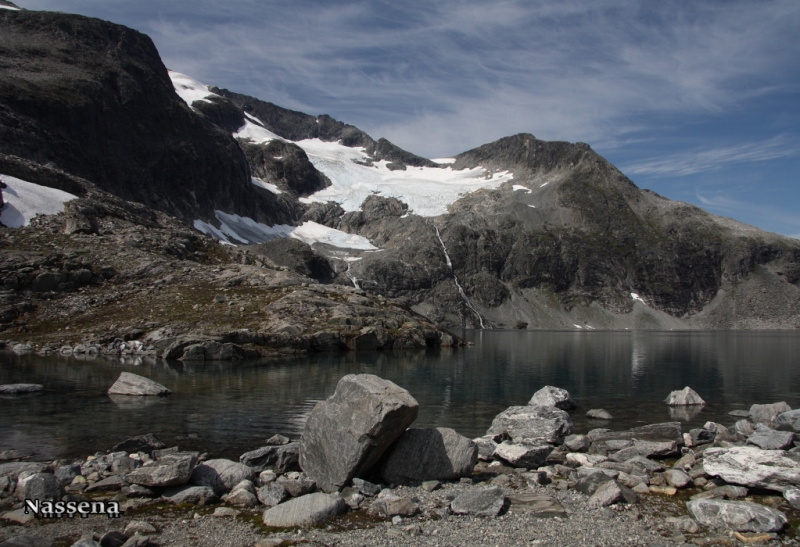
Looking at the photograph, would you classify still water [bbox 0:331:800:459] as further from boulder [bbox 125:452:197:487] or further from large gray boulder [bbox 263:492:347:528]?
large gray boulder [bbox 263:492:347:528]

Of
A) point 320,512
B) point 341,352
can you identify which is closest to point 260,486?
point 320,512

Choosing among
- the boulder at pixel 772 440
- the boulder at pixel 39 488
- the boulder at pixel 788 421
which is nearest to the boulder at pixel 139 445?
the boulder at pixel 39 488

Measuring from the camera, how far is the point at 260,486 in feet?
54.7

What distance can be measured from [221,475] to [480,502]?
793 centimetres

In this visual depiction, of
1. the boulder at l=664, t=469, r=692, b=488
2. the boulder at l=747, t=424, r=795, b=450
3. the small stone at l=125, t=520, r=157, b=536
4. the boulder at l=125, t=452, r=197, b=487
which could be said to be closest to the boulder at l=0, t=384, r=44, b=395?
the boulder at l=125, t=452, r=197, b=487

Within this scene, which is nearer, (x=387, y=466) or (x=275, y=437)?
(x=387, y=466)

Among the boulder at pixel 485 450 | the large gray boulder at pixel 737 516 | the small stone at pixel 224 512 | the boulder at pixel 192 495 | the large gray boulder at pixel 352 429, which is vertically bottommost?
the boulder at pixel 485 450

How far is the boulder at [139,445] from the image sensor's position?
19781mm

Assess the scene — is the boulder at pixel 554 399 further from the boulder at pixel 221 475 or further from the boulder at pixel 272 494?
the boulder at pixel 272 494

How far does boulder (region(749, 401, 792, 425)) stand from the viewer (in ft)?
98.1

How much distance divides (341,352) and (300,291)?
1269 centimetres

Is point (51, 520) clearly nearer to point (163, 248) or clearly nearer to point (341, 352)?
point (341, 352)

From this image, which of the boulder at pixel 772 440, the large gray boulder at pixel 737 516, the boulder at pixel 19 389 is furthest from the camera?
the boulder at pixel 19 389

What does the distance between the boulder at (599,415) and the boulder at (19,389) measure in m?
34.0
